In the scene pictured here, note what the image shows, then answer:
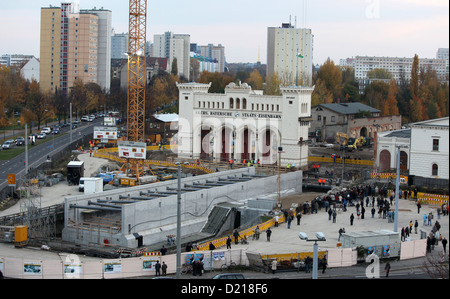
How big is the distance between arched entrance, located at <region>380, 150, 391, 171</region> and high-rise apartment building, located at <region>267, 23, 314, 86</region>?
67357 millimetres

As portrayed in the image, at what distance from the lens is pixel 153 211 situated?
32250 millimetres

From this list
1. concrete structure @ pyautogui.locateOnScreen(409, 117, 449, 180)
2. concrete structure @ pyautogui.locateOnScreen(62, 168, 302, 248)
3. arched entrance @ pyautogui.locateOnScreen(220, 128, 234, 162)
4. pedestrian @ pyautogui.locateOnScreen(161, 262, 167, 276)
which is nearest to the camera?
pedestrian @ pyautogui.locateOnScreen(161, 262, 167, 276)

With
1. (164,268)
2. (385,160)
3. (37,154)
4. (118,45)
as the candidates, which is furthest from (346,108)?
(118,45)

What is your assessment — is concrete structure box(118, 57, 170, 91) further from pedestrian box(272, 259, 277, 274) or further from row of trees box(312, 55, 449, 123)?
pedestrian box(272, 259, 277, 274)

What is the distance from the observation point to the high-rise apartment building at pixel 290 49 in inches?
4643

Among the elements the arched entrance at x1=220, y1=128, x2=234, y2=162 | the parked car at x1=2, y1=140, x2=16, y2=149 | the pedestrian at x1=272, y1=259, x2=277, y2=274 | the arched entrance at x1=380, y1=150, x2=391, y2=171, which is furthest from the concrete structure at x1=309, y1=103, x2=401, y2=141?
the pedestrian at x1=272, y1=259, x2=277, y2=274

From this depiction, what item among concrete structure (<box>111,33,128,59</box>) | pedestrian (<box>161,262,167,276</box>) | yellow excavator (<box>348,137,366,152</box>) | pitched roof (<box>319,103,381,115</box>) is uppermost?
concrete structure (<box>111,33,128,59</box>)

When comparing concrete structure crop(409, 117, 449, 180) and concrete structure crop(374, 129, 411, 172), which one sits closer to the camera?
concrete structure crop(409, 117, 449, 180)

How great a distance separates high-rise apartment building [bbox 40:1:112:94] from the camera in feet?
345

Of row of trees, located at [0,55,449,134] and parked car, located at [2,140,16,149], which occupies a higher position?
row of trees, located at [0,55,449,134]

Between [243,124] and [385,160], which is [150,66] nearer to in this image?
[243,124]

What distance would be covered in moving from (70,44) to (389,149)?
71453mm
